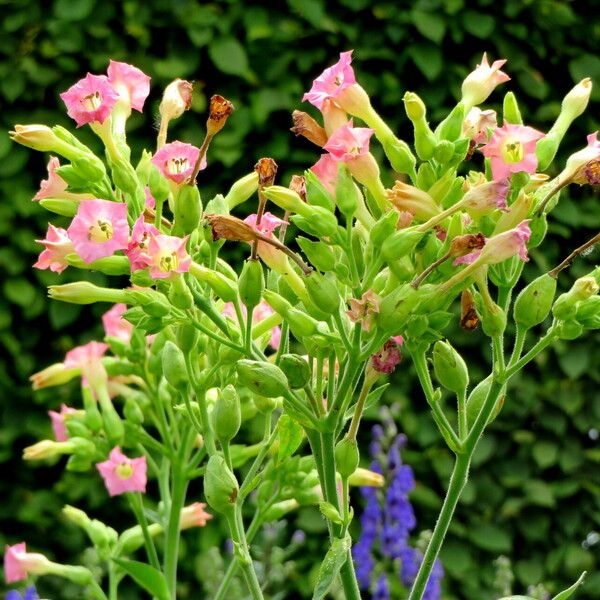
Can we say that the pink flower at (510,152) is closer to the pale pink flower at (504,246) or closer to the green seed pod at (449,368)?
the pale pink flower at (504,246)

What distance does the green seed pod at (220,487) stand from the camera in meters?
0.79

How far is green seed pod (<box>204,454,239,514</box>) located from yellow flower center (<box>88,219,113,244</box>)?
0.17 m

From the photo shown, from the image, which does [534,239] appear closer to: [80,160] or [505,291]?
[505,291]

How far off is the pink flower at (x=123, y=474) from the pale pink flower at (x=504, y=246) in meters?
0.55

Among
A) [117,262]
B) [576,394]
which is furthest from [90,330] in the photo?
[117,262]

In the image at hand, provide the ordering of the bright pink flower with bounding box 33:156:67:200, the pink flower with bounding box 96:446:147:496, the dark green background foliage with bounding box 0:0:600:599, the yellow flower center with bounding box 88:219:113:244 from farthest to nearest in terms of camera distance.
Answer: the dark green background foliage with bounding box 0:0:600:599
the pink flower with bounding box 96:446:147:496
the bright pink flower with bounding box 33:156:67:200
the yellow flower center with bounding box 88:219:113:244

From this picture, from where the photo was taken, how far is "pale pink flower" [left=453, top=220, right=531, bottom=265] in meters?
0.74

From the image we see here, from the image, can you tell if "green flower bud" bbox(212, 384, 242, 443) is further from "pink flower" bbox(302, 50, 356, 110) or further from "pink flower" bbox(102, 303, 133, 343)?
"pink flower" bbox(102, 303, 133, 343)

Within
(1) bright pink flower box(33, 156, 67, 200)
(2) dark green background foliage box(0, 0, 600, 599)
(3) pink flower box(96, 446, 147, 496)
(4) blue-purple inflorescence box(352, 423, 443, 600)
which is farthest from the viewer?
(2) dark green background foliage box(0, 0, 600, 599)

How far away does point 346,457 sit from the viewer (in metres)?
0.80

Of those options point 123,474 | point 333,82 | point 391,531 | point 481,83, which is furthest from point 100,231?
point 391,531

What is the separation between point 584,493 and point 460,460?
6.70 ft

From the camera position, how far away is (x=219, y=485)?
787 mm

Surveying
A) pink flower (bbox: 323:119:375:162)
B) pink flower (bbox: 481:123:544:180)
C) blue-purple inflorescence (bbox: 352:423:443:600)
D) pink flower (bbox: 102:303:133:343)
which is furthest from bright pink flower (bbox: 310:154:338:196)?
blue-purple inflorescence (bbox: 352:423:443:600)
